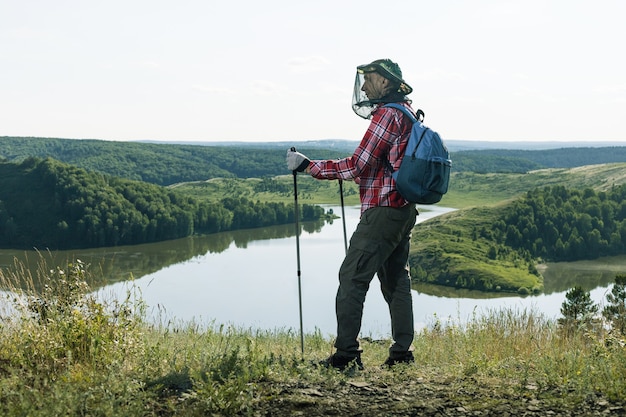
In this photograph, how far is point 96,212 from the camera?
9225 centimetres

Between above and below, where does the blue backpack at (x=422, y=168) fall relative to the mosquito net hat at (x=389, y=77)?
below

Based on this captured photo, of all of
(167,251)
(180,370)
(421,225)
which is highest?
(180,370)

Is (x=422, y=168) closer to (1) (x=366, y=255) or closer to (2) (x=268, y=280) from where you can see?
(1) (x=366, y=255)

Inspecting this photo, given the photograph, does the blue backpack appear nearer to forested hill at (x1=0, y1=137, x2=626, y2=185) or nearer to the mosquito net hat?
the mosquito net hat

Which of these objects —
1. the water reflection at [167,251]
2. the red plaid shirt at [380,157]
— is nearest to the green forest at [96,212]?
the water reflection at [167,251]

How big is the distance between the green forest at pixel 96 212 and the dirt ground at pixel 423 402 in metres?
89.9

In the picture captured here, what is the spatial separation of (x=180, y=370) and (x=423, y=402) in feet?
4.64

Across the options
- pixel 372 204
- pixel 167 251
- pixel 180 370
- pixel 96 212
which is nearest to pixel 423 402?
pixel 372 204

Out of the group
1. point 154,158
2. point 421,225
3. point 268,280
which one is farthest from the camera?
point 154,158

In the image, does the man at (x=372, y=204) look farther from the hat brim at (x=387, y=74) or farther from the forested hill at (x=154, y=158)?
the forested hill at (x=154, y=158)

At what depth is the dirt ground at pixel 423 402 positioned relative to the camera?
3.59 metres

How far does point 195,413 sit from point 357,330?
4.31ft

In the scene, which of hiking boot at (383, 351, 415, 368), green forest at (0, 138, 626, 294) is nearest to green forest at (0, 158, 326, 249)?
green forest at (0, 138, 626, 294)

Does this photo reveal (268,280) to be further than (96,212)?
No
